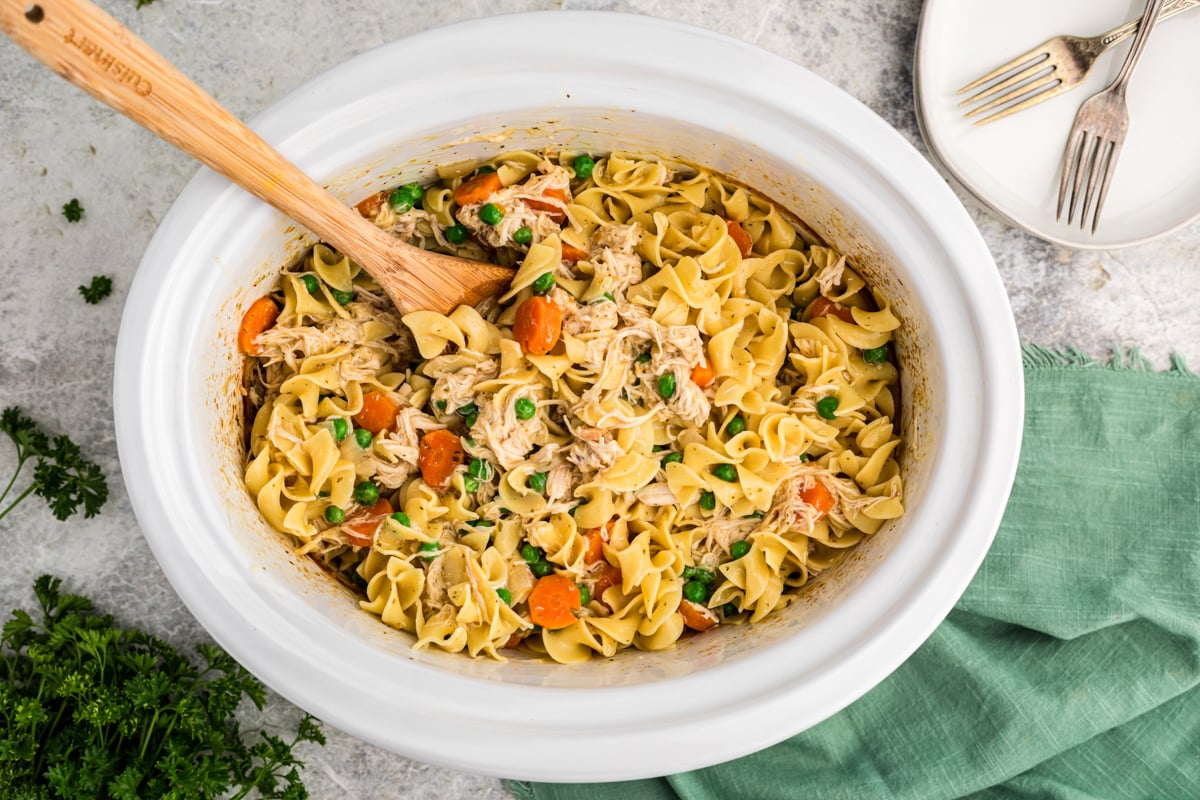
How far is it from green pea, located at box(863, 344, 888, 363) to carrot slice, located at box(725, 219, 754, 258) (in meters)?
0.53

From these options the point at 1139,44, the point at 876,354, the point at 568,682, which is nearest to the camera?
the point at 568,682

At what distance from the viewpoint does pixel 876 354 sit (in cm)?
319

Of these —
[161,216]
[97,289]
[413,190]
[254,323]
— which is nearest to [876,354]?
[413,190]

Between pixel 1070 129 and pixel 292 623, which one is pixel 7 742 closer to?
pixel 292 623

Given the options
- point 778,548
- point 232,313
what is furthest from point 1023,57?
point 232,313

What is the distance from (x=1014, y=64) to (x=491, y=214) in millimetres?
1994

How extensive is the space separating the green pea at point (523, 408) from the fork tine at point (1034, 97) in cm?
195

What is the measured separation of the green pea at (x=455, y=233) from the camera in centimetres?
315

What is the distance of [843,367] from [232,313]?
1.96m

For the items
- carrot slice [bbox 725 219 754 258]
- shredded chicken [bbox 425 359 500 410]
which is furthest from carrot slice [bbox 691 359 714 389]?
shredded chicken [bbox 425 359 500 410]

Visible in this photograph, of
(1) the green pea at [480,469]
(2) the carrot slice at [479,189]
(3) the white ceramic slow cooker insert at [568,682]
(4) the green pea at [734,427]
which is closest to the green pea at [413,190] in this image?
(2) the carrot slice at [479,189]

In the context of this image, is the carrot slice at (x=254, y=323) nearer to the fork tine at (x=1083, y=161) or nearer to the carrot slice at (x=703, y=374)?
the carrot slice at (x=703, y=374)

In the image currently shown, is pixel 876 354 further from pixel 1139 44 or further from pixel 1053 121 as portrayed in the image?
pixel 1139 44

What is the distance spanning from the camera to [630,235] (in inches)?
122
